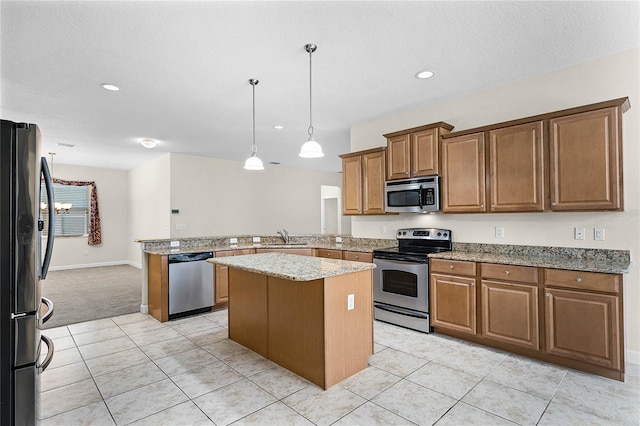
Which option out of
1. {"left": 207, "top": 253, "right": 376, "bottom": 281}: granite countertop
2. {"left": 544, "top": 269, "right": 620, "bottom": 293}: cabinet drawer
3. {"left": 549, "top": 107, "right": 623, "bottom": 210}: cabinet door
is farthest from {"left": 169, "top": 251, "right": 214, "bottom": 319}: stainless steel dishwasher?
{"left": 549, "top": 107, "right": 623, "bottom": 210}: cabinet door

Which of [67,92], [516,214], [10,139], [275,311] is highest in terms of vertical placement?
[67,92]

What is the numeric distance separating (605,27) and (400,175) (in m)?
2.21

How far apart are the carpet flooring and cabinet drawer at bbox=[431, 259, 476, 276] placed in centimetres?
414

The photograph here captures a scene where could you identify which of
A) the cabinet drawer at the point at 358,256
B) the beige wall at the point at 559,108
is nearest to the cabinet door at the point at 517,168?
the beige wall at the point at 559,108

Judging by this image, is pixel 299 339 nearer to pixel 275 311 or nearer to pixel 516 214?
pixel 275 311

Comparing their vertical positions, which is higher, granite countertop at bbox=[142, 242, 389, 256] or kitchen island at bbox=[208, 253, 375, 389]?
granite countertop at bbox=[142, 242, 389, 256]

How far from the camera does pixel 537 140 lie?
3.07m

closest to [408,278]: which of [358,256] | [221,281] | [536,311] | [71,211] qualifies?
[358,256]

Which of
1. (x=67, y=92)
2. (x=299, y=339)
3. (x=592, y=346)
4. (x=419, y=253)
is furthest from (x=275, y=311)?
(x=67, y=92)

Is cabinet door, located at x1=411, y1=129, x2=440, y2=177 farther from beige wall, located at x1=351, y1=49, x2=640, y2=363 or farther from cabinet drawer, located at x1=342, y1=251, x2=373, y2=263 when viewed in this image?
cabinet drawer, located at x1=342, y1=251, x2=373, y2=263

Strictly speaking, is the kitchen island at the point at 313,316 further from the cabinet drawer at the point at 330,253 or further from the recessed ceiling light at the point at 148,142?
the recessed ceiling light at the point at 148,142

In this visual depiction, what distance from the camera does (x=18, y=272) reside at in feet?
4.90

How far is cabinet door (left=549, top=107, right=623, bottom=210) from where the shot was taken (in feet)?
8.75

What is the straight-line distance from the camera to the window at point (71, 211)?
8250 mm
